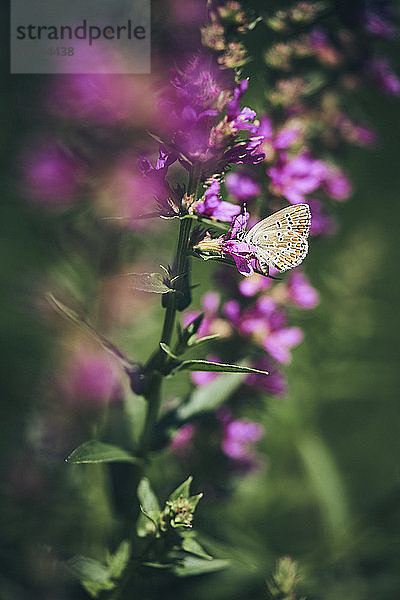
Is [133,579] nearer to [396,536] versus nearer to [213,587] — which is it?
[213,587]

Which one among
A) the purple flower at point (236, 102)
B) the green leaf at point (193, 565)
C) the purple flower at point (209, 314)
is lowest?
the green leaf at point (193, 565)

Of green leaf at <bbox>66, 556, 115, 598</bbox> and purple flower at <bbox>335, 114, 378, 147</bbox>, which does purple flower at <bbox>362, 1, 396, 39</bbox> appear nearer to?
purple flower at <bbox>335, 114, 378, 147</bbox>

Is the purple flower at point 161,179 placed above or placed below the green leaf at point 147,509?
above

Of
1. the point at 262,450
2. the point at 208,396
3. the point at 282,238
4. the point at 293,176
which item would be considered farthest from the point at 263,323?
the point at 262,450

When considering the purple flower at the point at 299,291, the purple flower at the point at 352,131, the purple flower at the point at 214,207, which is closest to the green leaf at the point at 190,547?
the purple flower at the point at 214,207

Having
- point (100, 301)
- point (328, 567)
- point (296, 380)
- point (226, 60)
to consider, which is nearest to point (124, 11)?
point (226, 60)

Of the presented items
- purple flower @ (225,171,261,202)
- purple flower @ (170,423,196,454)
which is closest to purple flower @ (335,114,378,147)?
purple flower @ (225,171,261,202)

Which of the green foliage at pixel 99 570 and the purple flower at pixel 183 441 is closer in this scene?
the green foliage at pixel 99 570

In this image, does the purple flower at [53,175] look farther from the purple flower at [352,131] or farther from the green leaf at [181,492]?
the green leaf at [181,492]
